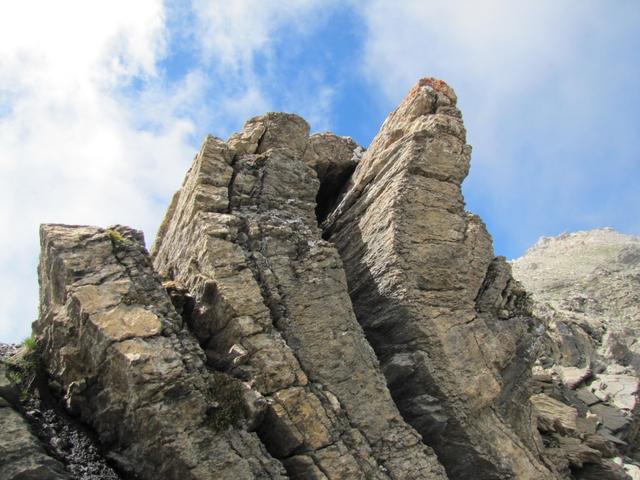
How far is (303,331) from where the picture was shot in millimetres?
25281

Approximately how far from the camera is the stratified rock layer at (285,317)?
72.6ft

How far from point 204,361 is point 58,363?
19.6ft

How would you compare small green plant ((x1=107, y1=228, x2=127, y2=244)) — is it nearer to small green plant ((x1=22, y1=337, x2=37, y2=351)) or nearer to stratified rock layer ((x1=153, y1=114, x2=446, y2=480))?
stratified rock layer ((x1=153, y1=114, x2=446, y2=480))

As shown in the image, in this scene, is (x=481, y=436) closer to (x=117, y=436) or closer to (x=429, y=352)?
(x=429, y=352)

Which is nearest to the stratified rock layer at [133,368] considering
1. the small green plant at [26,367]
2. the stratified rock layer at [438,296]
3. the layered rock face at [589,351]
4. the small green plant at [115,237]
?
the small green plant at [115,237]

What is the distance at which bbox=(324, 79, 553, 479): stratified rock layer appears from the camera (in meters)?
27.3

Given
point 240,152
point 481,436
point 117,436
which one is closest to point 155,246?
point 240,152

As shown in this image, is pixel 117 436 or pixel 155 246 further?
pixel 155 246

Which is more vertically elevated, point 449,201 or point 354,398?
point 449,201

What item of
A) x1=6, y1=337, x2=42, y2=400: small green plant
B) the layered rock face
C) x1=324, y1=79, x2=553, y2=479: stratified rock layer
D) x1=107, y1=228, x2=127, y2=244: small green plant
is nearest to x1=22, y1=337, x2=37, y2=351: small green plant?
x1=6, y1=337, x2=42, y2=400: small green plant

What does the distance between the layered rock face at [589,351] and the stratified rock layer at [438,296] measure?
25.4ft

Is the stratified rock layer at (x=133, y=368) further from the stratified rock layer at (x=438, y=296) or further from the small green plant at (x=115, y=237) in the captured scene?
the stratified rock layer at (x=438, y=296)

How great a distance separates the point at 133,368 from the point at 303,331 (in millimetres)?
7795

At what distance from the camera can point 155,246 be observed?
36312 mm
